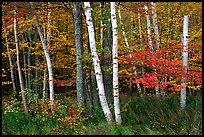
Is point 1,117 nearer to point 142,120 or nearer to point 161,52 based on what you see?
point 142,120

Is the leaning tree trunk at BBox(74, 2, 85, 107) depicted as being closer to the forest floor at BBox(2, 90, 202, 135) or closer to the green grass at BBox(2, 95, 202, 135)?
the forest floor at BBox(2, 90, 202, 135)

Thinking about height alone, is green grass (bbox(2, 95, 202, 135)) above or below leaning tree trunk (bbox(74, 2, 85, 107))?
below

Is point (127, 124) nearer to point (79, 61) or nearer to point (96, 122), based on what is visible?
point (96, 122)

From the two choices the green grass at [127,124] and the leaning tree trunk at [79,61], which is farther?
the leaning tree trunk at [79,61]

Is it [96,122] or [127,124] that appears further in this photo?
[96,122]

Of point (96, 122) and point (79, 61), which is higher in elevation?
point (79, 61)

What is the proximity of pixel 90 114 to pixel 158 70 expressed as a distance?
249 cm

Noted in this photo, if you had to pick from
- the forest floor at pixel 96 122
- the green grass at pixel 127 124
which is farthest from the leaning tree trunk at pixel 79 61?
the green grass at pixel 127 124

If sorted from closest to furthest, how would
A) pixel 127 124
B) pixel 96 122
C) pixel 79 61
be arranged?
pixel 127 124 → pixel 96 122 → pixel 79 61

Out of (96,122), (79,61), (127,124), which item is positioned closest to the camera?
(127,124)

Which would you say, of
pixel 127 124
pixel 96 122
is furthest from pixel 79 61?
pixel 127 124

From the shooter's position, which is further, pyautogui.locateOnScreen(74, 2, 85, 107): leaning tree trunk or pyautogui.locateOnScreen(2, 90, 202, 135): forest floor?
pyautogui.locateOnScreen(74, 2, 85, 107): leaning tree trunk

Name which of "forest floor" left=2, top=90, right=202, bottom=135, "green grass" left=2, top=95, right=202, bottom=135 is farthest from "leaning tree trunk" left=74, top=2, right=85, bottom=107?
"green grass" left=2, top=95, right=202, bottom=135

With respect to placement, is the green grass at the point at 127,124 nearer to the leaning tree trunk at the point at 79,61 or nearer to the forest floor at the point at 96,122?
the forest floor at the point at 96,122
